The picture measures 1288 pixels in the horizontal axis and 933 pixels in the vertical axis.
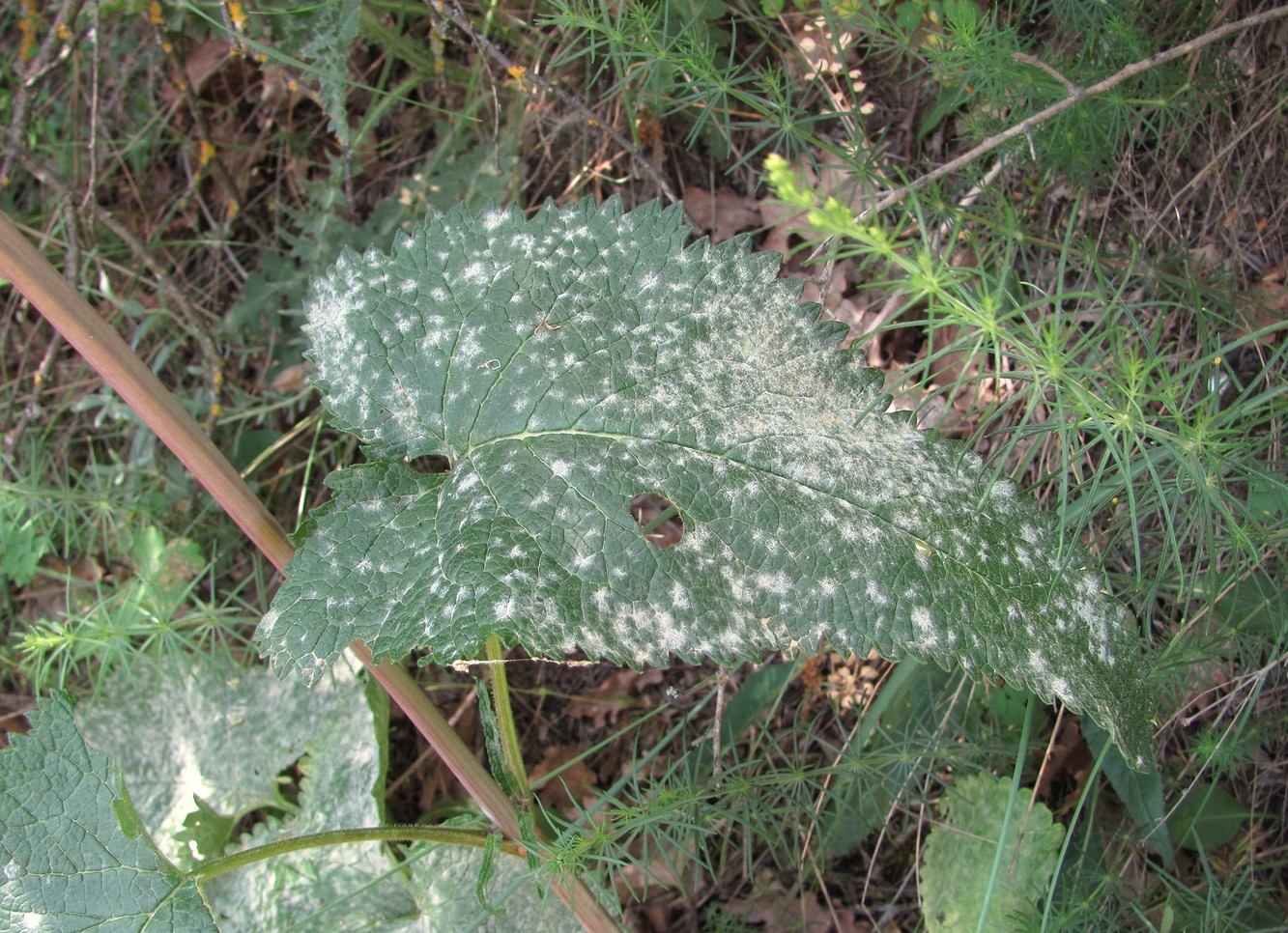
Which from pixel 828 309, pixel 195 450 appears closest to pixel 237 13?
pixel 195 450

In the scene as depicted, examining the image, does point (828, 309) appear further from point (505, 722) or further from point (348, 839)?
point (348, 839)

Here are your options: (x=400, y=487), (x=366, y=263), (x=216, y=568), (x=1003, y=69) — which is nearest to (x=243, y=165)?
(x=216, y=568)

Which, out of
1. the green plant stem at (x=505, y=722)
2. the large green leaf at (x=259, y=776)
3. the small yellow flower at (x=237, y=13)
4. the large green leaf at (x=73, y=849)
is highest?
the small yellow flower at (x=237, y=13)

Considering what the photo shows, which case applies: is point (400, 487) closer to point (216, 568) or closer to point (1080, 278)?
point (216, 568)

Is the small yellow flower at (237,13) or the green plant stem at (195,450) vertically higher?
the small yellow flower at (237,13)

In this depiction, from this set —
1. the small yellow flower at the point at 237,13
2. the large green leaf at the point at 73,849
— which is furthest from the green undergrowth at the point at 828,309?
the large green leaf at the point at 73,849

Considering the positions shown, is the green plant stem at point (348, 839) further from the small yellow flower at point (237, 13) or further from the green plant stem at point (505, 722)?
the small yellow flower at point (237, 13)

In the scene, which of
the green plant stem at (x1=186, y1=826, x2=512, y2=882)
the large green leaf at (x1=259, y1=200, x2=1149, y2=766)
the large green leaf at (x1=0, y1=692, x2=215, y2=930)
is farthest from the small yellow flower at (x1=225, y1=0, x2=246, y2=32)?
the green plant stem at (x1=186, y1=826, x2=512, y2=882)

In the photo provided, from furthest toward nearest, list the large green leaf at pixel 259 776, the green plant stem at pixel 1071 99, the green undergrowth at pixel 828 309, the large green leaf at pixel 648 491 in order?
the large green leaf at pixel 259 776 < the green undergrowth at pixel 828 309 < the green plant stem at pixel 1071 99 < the large green leaf at pixel 648 491
